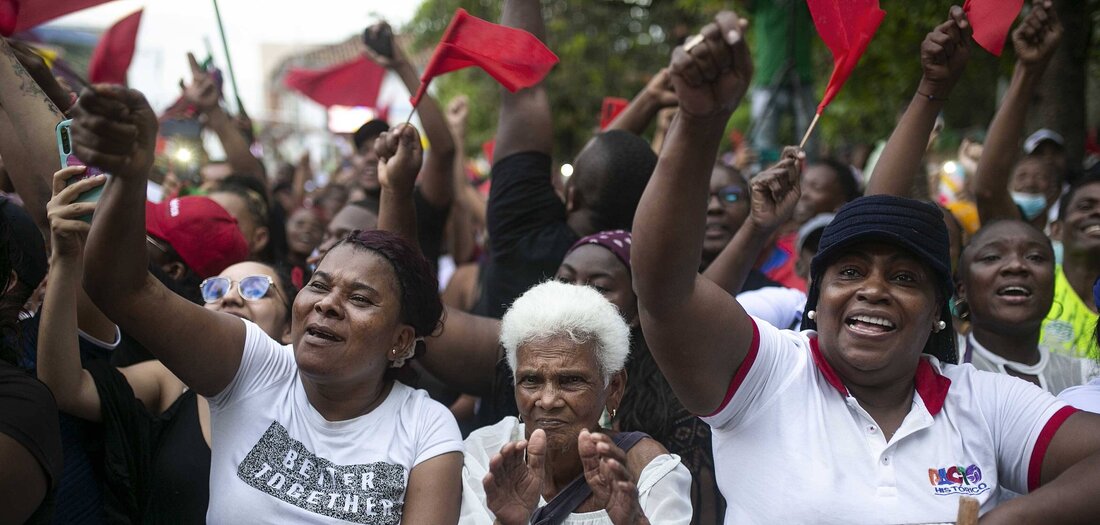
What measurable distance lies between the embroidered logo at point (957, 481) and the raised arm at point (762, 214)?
1153 mm

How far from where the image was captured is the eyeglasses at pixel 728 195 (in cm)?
462

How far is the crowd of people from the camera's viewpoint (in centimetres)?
232

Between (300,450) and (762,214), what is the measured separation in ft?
5.83

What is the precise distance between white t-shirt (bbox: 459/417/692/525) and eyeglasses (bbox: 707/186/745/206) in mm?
2013

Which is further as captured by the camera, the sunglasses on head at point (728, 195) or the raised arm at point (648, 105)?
the raised arm at point (648, 105)

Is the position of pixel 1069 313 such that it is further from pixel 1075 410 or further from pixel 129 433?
pixel 129 433

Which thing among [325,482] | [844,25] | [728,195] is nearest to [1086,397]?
[844,25]

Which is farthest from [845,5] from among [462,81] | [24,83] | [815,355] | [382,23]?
[462,81]

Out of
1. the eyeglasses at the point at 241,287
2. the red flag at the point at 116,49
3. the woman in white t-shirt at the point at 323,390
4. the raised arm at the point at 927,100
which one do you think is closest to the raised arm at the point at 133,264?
the woman in white t-shirt at the point at 323,390

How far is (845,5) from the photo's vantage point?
3412mm

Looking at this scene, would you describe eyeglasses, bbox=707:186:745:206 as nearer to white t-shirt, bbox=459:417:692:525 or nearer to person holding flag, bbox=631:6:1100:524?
person holding flag, bbox=631:6:1100:524

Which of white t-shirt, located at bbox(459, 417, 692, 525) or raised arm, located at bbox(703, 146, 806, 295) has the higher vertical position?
raised arm, located at bbox(703, 146, 806, 295)

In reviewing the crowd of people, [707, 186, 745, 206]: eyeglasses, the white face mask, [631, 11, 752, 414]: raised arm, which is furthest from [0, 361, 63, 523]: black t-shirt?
the white face mask

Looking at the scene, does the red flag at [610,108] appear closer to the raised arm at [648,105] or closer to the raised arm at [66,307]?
the raised arm at [648,105]
